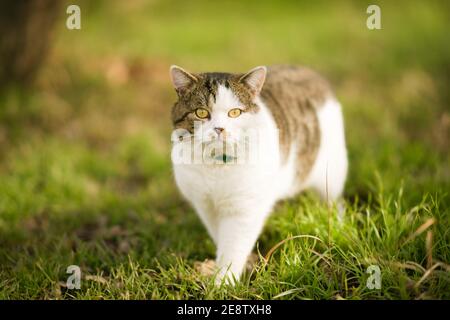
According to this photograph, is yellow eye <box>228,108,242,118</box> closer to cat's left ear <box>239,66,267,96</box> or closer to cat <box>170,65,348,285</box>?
cat <box>170,65,348,285</box>

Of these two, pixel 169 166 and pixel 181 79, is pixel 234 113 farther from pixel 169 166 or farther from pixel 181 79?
pixel 169 166

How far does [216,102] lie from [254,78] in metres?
0.29

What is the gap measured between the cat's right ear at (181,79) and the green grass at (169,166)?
3.25ft

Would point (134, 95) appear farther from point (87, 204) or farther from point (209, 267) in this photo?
point (209, 267)

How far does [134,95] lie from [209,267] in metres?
3.29

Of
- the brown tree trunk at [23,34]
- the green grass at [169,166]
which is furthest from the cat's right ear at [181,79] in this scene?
the brown tree trunk at [23,34]

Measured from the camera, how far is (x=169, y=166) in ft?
14.7

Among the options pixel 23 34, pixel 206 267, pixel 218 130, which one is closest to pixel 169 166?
pixel 206 267

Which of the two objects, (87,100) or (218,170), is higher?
(87,100)

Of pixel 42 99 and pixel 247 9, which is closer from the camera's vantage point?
pixel 42 99

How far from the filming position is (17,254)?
316cm

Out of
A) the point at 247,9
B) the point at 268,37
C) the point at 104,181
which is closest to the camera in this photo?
the point at 104,181

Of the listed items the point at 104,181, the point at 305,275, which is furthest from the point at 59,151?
the point at 305,275

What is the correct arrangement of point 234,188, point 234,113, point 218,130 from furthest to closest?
point 234,188, point 234,113, point 218,130
